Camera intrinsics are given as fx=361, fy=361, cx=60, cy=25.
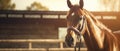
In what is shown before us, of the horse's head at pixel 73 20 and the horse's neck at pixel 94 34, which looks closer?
the horse's head at pixel 73 20

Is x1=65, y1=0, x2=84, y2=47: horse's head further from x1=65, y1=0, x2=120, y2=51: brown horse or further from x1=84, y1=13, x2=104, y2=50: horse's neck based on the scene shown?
x1=84, y1=13, x2=104, y2=50: horse's neck

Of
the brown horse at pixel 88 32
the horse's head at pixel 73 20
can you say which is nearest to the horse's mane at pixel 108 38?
the brown horse at pixel 88 32

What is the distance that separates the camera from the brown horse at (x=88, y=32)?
168 inches

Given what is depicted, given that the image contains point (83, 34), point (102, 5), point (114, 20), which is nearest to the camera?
point (83, 34)

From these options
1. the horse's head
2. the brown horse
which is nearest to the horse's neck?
the brown horse

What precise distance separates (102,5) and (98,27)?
34.5 m

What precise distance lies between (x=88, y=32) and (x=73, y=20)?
26cm

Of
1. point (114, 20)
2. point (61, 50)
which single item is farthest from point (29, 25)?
point (61, 50)

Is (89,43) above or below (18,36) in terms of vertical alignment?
above

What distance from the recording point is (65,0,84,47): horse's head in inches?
167

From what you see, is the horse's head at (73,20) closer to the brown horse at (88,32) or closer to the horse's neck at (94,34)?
the brown horse at (88,32)

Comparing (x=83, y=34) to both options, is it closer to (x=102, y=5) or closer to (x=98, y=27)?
(x=98, y=27)

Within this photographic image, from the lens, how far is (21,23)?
68.9 feet

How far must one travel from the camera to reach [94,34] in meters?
4.41
